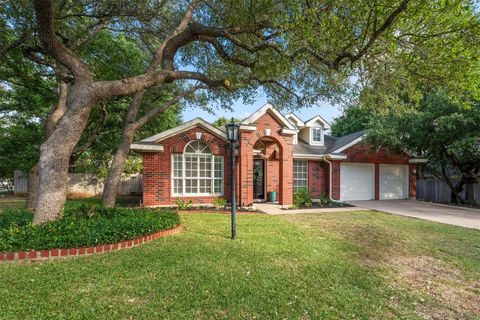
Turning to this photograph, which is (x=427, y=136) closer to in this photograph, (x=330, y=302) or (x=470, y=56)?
(x=470, y=56)

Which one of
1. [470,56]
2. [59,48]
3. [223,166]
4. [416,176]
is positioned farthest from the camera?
[416,176]

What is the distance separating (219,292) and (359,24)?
19.1ft

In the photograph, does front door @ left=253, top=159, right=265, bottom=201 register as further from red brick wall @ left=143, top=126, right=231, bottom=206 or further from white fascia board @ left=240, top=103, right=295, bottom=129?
red brick wall @ left=143, top=126, right=231, bottom=206

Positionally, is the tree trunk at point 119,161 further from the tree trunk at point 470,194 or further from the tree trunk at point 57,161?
the tree trunk at point 470,194

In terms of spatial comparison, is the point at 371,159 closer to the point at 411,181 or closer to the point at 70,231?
the point at 411,181

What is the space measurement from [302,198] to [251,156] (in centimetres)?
384

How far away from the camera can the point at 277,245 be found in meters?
5.54

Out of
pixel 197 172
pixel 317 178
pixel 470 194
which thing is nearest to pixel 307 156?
pixel 317 178

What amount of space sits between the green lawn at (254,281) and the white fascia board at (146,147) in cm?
586

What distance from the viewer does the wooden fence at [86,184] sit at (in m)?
17.4

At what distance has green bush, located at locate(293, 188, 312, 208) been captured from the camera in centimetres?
1238

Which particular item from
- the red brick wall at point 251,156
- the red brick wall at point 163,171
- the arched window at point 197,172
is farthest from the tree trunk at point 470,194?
the red brick wall at point 163,171

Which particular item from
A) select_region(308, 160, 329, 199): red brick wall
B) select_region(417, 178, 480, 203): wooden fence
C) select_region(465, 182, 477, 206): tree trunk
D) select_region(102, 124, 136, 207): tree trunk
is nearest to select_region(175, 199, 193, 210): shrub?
select_region(102, 124, 136, 207): tree trunk

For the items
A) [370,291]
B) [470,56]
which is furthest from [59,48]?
[470,56]
